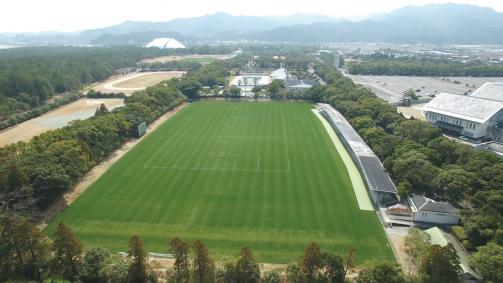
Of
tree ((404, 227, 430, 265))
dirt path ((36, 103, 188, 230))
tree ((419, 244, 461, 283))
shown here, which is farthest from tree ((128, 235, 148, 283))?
tree ((404, 227, 430, 265))

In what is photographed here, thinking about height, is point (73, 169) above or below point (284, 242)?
above

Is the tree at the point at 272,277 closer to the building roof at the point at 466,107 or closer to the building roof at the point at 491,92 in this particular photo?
the building roof at the point at 466,107

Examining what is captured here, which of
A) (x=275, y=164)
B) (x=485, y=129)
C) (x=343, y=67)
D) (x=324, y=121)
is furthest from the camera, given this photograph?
(x=343, y=67)

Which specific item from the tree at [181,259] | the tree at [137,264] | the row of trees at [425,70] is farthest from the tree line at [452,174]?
the row of trees at [425,70]

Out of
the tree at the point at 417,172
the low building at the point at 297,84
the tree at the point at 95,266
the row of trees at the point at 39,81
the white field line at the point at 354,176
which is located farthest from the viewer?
the low building at the point at 297,84

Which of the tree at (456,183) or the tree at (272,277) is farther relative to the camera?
the tree at (456,183)

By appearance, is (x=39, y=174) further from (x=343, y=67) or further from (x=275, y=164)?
(x=343, y=67)

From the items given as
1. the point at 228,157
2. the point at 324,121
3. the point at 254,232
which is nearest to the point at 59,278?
the point at 254,232
